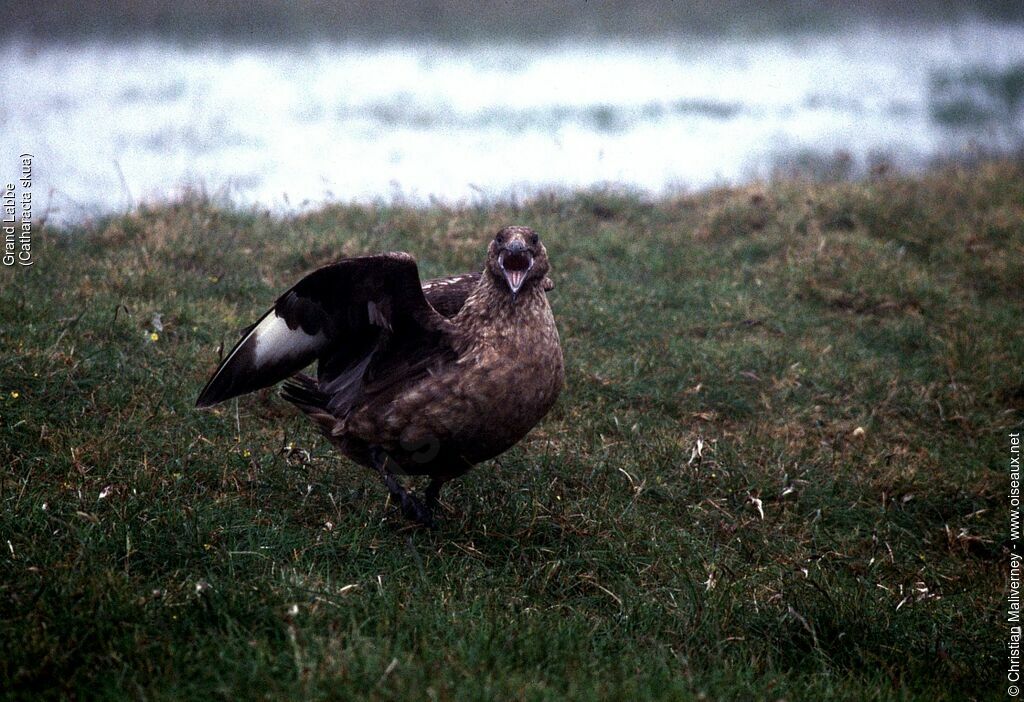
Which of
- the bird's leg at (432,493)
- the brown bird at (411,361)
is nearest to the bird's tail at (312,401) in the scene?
the brown bird at (411,361)

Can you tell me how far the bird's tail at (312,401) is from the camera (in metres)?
3.93

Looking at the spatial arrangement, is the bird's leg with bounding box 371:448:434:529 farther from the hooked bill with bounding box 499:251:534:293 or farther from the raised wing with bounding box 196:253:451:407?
the hooked bill with bounding box 499:251:534:293

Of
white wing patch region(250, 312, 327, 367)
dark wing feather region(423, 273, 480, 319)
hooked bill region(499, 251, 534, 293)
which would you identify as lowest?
white wing patch region(250, 312, 327, 367)

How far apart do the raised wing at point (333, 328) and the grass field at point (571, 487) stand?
37 centimetres

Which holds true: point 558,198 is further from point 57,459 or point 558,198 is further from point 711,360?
point 57,459

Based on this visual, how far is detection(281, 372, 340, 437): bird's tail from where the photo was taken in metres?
3.93

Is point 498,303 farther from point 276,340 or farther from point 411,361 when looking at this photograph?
point 276,340

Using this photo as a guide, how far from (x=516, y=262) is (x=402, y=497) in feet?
3.13

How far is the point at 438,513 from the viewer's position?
13.0 feet

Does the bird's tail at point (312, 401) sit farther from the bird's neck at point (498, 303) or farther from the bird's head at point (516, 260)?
the bird's head at point (516, 260)

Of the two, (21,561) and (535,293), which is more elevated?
(535,293)

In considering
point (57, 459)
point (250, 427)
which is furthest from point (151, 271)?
point (57, 459)

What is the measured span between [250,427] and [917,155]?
301 inches

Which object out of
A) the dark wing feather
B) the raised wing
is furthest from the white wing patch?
the dark wing feather
